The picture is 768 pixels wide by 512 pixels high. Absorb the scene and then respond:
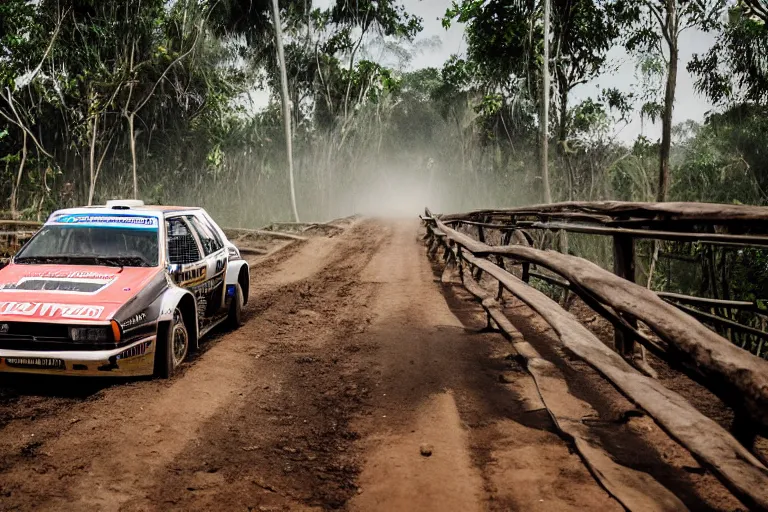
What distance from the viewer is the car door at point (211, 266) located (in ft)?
21.5

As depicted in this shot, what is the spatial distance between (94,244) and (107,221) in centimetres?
27

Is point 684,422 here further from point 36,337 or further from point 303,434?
point 36,337

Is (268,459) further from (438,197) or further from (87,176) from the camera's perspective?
(438,197)

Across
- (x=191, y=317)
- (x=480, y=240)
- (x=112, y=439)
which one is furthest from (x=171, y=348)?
(x=480, y=240)

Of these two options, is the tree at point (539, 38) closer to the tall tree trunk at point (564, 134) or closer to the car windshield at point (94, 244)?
the tall tree trunk at point (564, 134)

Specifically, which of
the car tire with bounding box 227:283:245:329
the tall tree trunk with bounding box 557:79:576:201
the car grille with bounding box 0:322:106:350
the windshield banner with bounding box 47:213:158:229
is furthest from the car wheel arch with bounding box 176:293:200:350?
the tall tree trunk with bounding box 557:79:576:201

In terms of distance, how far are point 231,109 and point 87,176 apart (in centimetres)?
675

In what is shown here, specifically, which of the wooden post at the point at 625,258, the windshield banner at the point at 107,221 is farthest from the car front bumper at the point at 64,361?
the wooden post at the point at 625,258

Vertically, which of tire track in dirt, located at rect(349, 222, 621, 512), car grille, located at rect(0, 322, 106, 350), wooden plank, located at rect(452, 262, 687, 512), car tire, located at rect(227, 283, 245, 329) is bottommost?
tire track in dirt, located at rect(349, 222, 621, 512)

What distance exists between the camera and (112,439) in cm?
394

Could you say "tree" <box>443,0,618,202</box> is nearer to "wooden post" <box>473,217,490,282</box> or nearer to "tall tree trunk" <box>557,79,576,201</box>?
"tall tree trunk" <box>557,79,576,201</box>

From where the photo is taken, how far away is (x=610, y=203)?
517 centimetres

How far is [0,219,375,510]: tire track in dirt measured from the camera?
10.6 feet

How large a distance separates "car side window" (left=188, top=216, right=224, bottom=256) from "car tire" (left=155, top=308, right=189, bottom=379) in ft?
4.45
